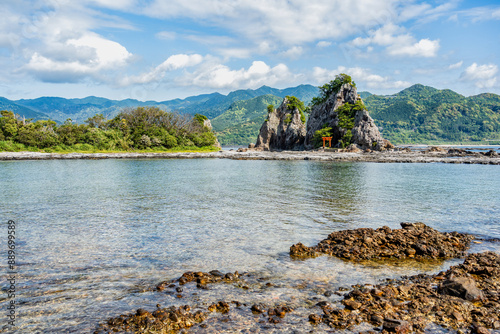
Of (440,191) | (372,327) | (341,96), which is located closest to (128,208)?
(372,327)

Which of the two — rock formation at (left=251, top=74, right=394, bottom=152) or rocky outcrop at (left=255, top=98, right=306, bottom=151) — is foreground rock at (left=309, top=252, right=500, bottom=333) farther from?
rocky outcrop at (left=255, top=98, right=306, bottom=151)

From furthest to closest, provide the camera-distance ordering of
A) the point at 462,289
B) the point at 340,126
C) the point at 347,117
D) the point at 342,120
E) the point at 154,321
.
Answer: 1. the point at 340,126
2. the point at 347,117
3. the point at 342,120
4. the point at 462,289
5. the point at 154,321

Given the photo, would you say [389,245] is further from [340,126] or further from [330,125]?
[330,125]

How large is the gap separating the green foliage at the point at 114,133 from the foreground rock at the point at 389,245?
379 feet

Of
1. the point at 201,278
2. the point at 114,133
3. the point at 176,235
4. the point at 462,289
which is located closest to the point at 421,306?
the point at 462,289

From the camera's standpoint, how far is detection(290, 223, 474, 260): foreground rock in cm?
1415

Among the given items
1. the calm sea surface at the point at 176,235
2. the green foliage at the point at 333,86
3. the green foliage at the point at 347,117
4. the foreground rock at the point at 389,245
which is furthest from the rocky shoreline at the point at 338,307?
the green foliage at the point at 333,86

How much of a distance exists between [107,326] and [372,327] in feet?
24.8

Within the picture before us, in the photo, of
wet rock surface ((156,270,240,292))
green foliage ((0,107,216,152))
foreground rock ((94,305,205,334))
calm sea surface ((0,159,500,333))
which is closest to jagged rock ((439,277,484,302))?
calm sea surface ((0,159,500,333))

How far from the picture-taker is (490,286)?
1047 cm

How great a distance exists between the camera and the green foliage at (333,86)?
136312 millimetres

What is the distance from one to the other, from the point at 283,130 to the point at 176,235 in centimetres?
13975

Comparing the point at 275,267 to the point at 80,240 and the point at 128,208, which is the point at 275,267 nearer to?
the point at 80,240

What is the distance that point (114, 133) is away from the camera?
117m
